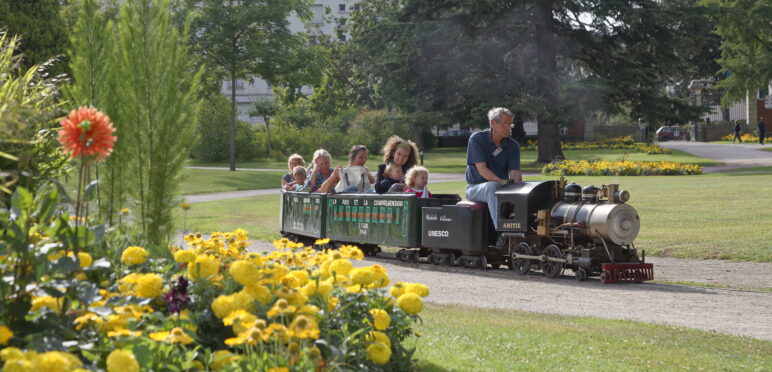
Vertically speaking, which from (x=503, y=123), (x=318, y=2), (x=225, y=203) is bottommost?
(x=225, y=203)

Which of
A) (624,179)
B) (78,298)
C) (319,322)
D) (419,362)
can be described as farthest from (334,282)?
(624,179)

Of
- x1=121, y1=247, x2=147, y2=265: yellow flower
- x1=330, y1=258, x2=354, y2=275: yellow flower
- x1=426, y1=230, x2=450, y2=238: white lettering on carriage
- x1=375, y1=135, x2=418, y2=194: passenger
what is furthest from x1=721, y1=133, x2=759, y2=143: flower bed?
x1=121, y1=247, x2=147, y2=265: yellow flower

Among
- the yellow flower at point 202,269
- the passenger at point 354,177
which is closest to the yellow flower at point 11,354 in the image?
the yellow flower at point 202,269

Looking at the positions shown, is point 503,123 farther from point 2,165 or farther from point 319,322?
point 319,322

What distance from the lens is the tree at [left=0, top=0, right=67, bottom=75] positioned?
2145cm

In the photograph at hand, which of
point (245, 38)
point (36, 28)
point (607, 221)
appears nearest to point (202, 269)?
point (607, 221)

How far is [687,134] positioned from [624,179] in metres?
52.3

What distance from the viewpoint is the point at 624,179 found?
3653cm

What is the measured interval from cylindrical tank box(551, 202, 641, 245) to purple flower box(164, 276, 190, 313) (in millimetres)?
8548

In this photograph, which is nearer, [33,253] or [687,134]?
[33,253]

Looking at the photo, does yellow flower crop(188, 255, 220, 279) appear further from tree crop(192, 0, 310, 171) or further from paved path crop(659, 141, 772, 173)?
tree crop(192, 0, 310, 171)

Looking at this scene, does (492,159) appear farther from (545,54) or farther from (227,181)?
(545,54)

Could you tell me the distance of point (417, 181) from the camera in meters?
15.4

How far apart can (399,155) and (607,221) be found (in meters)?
4.39
